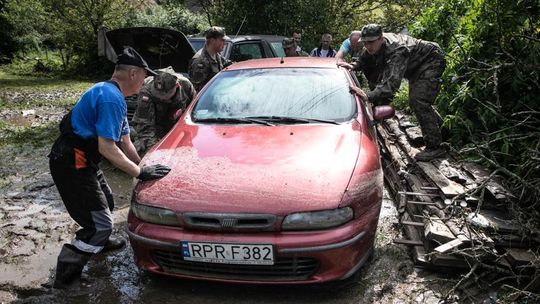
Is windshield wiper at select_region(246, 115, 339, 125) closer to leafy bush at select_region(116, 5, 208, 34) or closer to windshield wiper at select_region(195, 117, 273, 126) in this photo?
windshield wiper at select_region(195, 117, 273, 126)

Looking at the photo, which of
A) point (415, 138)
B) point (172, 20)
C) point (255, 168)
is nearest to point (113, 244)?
point (255, 168)

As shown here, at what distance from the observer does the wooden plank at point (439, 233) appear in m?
3.13

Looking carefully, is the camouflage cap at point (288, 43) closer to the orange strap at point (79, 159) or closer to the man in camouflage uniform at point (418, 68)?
the man in camouflage uniform at point (418, 68)

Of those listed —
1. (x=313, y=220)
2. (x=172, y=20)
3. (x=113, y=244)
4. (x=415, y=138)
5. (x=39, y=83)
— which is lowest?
(x=39, y=83)

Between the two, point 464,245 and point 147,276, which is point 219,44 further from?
point 464,245

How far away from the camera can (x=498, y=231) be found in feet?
10.3

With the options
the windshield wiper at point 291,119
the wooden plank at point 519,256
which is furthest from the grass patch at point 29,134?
the wooden plank at point 519,256

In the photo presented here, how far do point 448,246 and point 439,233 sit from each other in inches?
6.2

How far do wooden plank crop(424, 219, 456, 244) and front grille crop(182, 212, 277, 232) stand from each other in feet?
3.88

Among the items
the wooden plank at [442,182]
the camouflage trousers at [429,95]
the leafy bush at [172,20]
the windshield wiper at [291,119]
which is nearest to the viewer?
the wooden plank at [442,182]

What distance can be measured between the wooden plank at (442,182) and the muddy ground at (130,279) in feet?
1.76

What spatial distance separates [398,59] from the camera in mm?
4551

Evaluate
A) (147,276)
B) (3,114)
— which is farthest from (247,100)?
(3,114)

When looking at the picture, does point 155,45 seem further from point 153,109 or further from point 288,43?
point 288,43
